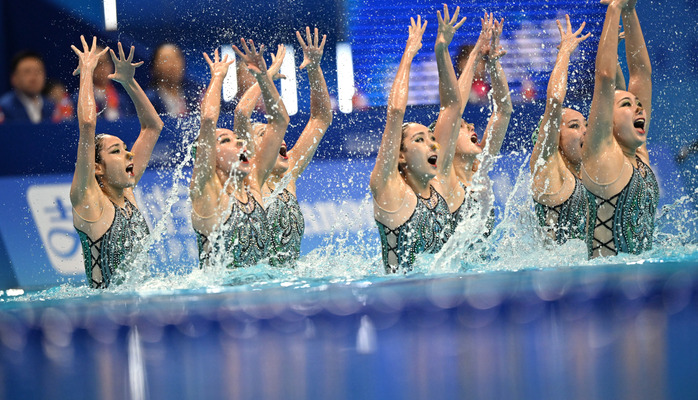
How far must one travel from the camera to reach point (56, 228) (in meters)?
5.48

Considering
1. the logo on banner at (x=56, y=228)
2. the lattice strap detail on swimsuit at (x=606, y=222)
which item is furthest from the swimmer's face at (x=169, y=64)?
the lattice strap detail on swimsuit at (x=606, y=222)

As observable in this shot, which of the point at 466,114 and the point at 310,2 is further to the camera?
the point at 310,2

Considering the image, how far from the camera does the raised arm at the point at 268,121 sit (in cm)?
385

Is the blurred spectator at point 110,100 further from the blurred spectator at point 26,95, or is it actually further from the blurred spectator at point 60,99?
the blurred spectator at point 26,95

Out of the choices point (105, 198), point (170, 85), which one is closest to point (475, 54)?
point (105, 198)

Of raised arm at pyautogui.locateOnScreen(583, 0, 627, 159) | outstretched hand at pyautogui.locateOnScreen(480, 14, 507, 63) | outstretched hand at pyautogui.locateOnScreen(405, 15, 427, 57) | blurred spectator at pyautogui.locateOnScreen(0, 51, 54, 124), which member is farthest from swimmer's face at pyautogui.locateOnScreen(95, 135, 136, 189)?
raised arm at pyautogui.locateOnScreen(583, 0, 627, 159)

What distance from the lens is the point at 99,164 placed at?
412cm

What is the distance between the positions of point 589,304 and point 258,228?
2.62 m

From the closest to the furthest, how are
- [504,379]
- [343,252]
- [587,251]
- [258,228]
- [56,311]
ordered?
[504,379] < [56,311] < [587,251] < [258,228] < [343,252]

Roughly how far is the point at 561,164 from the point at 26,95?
165 inches

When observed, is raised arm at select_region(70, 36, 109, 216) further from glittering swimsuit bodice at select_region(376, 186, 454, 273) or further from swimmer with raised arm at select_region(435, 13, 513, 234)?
swimmer with raised arm at select_region(435, 13, 513, 234)

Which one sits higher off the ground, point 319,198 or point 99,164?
point 99,164

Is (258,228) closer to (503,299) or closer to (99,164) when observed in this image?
(99,164)

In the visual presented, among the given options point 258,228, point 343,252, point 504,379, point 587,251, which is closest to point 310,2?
point 343,252
